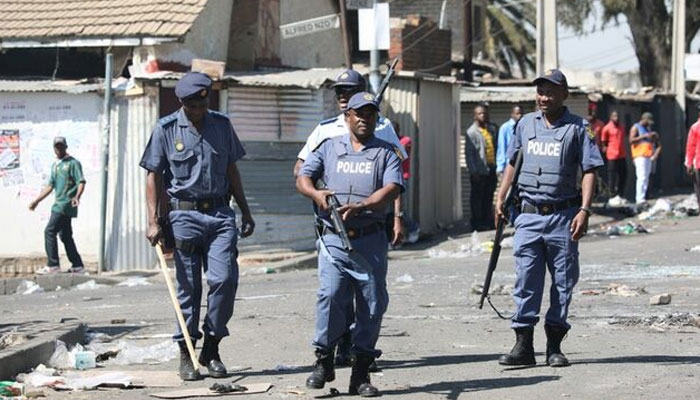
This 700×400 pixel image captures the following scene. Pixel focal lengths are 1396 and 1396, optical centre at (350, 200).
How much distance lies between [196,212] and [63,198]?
9.36m

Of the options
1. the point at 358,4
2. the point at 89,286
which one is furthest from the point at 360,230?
the point at 358,4

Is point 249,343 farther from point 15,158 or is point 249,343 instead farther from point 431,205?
point 431,205

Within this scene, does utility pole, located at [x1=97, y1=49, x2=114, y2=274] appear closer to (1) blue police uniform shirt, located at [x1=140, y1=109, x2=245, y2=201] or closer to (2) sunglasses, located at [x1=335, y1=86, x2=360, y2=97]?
(1) blue police uniform shirt, located at [x1=140, y1=109, x2=245, y2=201]

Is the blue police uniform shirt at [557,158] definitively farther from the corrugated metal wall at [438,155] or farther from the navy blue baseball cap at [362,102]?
the corrugated metal wall at [438,155]

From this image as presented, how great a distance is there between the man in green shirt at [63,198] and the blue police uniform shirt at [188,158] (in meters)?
9.00

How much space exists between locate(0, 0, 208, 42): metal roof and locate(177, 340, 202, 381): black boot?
10.4 m

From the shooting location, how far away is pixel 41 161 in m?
19.0

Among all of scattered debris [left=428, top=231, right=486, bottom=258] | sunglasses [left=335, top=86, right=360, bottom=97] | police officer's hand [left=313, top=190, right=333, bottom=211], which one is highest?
sunglasses [left=335, top=86, right=360, bottom=97]

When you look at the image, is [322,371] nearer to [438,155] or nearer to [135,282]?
[135,282]

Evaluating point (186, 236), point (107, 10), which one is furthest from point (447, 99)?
point (186, 236)

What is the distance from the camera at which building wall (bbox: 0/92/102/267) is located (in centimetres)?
1873

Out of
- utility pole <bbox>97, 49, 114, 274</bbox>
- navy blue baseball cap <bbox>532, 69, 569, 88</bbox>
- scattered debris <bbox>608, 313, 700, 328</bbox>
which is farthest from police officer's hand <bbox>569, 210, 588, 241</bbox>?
utility pole <bbox>97, 49, 114, 274</bbox>

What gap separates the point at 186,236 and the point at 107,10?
1148 centimetres

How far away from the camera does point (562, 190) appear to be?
8.84 metres
